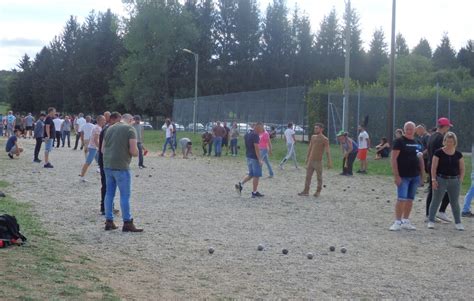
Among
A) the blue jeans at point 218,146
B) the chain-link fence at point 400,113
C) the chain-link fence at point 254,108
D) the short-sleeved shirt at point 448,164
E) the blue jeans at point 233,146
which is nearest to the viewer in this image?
the short-sleeved shirt at point 448,164

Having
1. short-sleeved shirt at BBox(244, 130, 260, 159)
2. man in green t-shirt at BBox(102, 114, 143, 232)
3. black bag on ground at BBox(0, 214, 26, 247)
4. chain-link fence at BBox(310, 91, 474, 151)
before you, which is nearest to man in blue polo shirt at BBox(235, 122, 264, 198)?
short-sleeved shirt at BBox(244, 130, 260, 159)

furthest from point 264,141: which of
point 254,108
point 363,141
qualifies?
point 254,108

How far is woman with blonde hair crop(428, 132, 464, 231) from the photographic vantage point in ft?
38.6

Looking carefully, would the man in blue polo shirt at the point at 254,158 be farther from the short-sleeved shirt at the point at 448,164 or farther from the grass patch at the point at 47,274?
the grass patch at the point at 47,274

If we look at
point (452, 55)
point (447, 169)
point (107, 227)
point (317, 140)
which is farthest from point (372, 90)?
point (452, 55)

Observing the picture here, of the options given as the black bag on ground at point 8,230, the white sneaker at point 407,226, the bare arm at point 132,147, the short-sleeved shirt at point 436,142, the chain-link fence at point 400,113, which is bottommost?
the white sneaker at point 407,226

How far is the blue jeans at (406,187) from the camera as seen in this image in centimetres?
1165

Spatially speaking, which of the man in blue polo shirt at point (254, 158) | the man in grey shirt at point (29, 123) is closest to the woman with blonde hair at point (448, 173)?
the man in blue polo shirt at point (254, 158)

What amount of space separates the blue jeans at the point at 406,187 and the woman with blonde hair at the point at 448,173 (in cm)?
34

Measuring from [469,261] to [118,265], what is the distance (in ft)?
15.4

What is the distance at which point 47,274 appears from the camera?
699cm

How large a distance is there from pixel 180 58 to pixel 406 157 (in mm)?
66611

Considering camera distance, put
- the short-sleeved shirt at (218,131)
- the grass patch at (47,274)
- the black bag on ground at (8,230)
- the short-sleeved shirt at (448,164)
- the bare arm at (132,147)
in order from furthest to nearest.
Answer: the short-sleeved shirt at (218,131) < the short-sleeved shirt at (448,164) < the bare arm at (132,147) < the black bag on ground at (8,230) < the grass patch at (47,274)

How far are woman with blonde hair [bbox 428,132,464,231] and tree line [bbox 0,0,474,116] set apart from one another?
6234 centimetres
